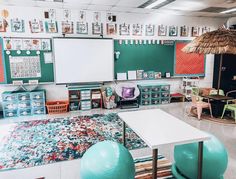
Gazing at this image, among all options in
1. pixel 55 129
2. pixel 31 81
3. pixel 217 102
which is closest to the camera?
pixel 55 129

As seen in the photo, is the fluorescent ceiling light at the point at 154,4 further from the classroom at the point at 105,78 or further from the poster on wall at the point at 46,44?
the poster on wall at the point at 46,44

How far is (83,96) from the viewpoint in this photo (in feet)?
18.1

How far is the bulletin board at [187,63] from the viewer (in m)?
6.34

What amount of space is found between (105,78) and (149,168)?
11.6 feet

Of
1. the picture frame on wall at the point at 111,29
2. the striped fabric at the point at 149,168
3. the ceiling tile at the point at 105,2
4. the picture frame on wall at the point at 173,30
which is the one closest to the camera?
the striped fabric at the point at 149,168

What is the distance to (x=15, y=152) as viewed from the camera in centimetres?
310

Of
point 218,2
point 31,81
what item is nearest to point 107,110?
point 31,81

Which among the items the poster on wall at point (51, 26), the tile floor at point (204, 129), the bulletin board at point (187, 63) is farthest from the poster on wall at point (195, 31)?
the poster on wall at point (51, 26)

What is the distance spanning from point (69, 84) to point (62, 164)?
3090mm

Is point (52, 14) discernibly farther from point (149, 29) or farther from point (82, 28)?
point (149, 29)

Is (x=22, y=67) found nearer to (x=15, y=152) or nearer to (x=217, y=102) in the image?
(x=15, y=152)

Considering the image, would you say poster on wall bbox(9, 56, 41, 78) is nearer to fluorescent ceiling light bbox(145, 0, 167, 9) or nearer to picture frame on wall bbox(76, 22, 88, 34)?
picture frame on wall bbox(76, 22, 88, 34)

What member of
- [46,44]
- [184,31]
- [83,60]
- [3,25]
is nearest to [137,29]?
[184,31]

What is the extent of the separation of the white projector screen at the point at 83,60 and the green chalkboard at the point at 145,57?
320mm
